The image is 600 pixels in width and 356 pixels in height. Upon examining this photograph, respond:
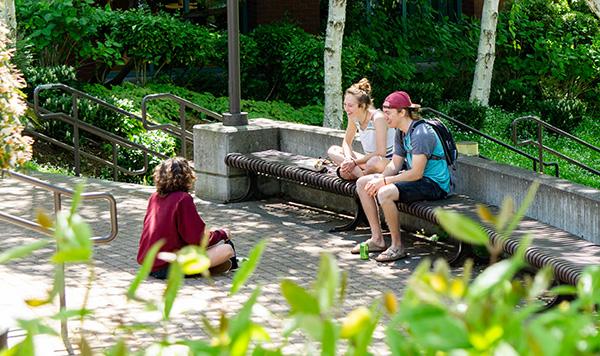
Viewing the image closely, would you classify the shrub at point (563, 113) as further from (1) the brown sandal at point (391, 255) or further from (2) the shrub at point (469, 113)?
(1) the brown sandal at point (391, 255)

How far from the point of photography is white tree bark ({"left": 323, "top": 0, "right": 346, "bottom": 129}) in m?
17.8

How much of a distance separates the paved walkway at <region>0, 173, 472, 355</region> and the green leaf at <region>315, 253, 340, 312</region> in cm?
415

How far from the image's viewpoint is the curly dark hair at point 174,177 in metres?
8.30

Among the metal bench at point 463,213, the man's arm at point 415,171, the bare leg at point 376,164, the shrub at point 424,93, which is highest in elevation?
the man's arm at point 415,171

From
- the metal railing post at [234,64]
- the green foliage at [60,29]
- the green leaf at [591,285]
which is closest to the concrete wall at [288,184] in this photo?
the metal railing post at [234,64]

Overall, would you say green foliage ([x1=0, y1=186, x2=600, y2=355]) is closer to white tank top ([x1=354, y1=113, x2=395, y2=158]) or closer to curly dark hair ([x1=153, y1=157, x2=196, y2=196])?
curly dark hair ([x1=153, y1=157, x2=196, y2=196])

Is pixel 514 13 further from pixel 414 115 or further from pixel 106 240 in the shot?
pixel 106 240

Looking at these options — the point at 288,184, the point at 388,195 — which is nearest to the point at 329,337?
the point at 388,195

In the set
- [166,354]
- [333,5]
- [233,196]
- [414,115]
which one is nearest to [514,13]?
[333,5]

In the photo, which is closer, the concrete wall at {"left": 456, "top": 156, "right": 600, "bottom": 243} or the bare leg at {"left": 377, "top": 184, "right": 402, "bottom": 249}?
the concrete wall at {"left": 456, "top": 156, "right": 600, "bottom": 243}

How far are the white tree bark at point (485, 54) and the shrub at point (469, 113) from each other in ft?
2.41

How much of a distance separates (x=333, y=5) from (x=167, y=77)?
3277 mm

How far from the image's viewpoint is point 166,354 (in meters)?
1.79

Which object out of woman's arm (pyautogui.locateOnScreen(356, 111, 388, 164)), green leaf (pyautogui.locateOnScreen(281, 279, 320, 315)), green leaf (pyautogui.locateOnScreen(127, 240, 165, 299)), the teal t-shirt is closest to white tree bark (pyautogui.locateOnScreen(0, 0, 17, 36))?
woman's arm (pyautogui.locateOnScreen(356, 111, 388, 164))
